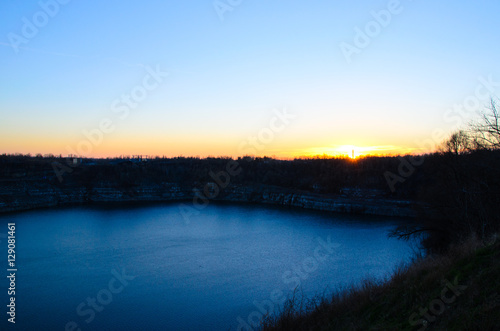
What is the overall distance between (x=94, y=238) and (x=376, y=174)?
3378 centimetres

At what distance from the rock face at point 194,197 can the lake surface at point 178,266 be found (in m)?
4.77

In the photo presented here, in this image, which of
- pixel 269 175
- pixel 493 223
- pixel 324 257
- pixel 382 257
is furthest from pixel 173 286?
pixel 269 175

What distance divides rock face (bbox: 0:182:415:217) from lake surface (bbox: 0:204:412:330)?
15.6 feet

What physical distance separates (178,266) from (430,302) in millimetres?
11963

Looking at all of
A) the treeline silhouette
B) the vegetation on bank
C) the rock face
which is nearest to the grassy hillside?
→ the vegetation on bank

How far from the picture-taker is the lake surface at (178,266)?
35.2ft

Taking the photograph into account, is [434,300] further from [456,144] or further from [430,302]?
[456,144]

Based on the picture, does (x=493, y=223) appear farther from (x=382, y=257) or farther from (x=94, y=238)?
(x=94, y=238)

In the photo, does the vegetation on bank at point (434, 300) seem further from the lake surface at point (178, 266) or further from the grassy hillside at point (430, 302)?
the lake surface at point (178, 266)

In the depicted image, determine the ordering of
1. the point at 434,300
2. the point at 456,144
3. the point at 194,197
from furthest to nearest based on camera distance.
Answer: the point at 194,197 → the point at 456,144 → the point at 434,300

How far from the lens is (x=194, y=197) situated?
47219mm

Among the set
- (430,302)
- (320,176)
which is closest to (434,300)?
(430,302)

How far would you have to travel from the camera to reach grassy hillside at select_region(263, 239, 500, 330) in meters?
4.84

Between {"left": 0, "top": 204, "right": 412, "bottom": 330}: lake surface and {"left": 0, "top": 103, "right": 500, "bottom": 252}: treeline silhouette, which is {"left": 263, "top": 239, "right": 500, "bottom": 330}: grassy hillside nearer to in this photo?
{"left": 0, "top": 204, "right": 412, "bottom": 330}: lake surface
